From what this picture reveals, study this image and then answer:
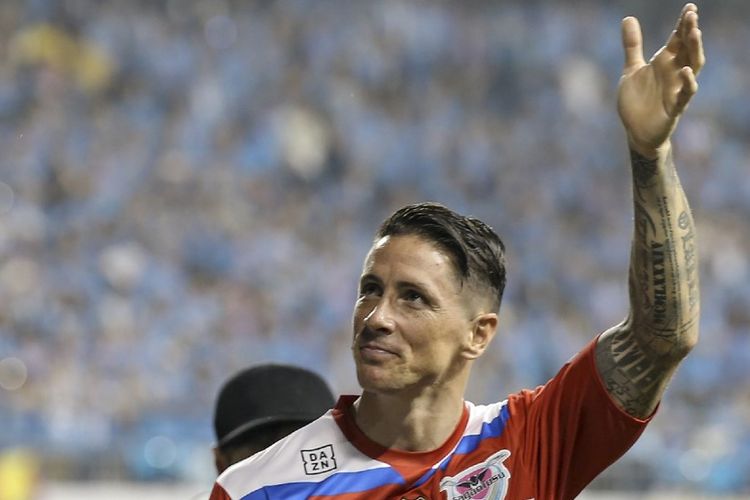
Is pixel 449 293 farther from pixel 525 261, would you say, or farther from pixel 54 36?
pixel 54 36

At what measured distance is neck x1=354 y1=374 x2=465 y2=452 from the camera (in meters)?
2.92

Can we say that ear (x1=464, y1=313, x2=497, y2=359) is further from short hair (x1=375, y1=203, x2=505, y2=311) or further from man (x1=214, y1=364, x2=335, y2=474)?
man (x1=214, y1=364, x2=335, y2=474)

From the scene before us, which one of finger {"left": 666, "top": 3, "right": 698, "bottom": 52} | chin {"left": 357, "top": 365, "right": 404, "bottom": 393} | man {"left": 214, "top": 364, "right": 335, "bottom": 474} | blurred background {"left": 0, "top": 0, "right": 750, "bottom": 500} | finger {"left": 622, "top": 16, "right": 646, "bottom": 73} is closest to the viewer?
finger {"left": 666, "top": 3, "right": 698, "bottom": 52}

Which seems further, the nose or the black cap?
the black cap

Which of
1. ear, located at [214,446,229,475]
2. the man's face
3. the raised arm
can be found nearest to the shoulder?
the man's face

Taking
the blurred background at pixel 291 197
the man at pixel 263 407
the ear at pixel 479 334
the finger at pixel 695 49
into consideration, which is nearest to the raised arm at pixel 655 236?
the finger at pixel 695 49

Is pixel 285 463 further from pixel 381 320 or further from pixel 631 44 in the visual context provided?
pixel 631 44

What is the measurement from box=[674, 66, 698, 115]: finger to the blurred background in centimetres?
673

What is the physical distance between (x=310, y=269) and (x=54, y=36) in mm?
3703

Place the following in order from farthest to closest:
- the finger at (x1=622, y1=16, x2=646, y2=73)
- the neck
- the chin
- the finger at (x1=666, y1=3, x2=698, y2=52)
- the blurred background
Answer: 1. the blurred background
2. the neck
3. the chin
4. the finger at (x1=622, y1=16, x2=646, y2=73)
5. the finger at (x1=666, y1=3, x2=698, y2=52)

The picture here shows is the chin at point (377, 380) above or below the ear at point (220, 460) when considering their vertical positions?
below

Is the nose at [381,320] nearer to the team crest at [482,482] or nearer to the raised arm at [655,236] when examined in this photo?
the team crest at [482,482]

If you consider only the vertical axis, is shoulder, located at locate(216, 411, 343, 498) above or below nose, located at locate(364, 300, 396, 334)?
below

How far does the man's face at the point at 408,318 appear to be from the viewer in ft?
9.26
